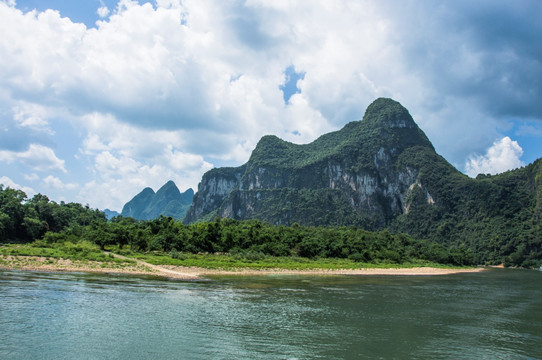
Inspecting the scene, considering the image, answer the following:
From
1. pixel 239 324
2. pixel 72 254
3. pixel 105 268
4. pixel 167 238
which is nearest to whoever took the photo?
pixel 239 324

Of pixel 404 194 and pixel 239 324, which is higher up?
pixel 404 194

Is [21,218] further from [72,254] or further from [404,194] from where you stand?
[404,194]

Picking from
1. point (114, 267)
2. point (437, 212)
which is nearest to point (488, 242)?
point (437, 212)

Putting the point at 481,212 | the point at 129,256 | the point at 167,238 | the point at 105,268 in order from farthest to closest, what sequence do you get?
1. the point at 481,212
2. the point at 167,238
3. the point at 129,256
4. the point at 105,268

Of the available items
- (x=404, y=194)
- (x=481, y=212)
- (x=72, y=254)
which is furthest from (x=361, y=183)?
(x=72, y=254)

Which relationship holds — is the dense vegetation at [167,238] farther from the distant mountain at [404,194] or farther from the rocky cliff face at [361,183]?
the rocky cliff face at [361,183]

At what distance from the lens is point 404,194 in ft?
587

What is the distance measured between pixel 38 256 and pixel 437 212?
513 feet

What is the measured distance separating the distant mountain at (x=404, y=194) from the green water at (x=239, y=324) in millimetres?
119280

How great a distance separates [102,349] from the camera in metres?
13.5

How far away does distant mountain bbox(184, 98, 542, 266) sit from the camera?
139625 millimetres

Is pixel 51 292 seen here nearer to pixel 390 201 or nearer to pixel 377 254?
pixel 377 254

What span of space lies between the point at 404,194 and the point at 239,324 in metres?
175

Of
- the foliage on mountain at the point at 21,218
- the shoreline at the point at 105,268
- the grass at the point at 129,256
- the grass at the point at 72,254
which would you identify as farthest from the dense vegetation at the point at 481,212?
the foliage on mountain at the point at 21,218
